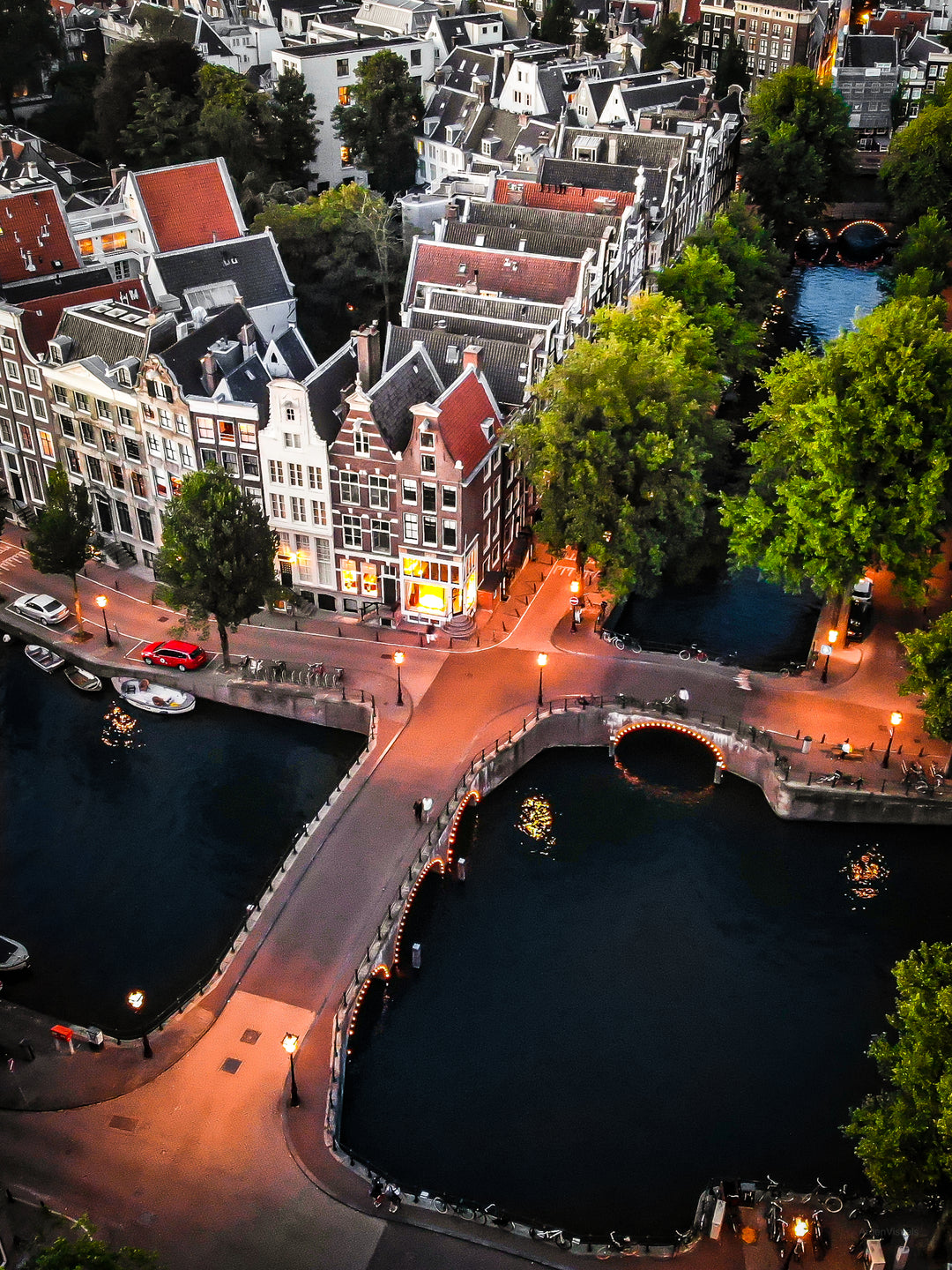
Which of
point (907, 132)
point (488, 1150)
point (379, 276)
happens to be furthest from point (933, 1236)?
point (907, 132)

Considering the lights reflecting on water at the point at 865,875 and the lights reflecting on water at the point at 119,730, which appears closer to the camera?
the lights reflecting on water at the point at 865,875

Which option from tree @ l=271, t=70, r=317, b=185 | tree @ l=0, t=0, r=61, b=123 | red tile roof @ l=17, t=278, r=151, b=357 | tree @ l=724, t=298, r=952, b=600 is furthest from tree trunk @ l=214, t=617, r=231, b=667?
tree @ l=0, t=0, r=61, b=123

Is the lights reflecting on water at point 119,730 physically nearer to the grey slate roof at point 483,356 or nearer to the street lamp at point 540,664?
the street lamp at point 540,664

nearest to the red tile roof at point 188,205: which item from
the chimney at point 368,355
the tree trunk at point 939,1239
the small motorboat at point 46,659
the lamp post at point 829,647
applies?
the chimney at point 368,355

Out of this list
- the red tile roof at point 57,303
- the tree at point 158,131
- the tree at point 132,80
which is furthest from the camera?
the tree at point 132,80


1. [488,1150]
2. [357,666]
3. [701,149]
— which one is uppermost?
[701,149]

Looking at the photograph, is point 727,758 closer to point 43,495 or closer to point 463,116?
point 43,495
